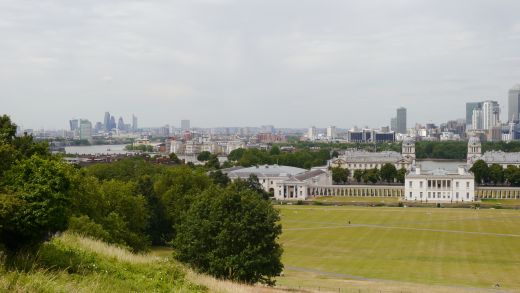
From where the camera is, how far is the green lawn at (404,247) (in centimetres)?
3319

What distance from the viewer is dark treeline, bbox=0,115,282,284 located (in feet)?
51.1

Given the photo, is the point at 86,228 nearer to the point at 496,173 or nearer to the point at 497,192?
the point at 497,192

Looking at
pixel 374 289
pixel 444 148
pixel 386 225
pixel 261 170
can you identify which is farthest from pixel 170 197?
pixel 444 148

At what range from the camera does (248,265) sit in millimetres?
24828

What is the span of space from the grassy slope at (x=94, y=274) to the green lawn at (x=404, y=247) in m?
10.1

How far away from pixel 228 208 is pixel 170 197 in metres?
21.3

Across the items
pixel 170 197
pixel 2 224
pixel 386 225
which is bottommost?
pixel 386 225

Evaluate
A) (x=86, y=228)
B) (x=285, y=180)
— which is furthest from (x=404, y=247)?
(x=285, y=180)

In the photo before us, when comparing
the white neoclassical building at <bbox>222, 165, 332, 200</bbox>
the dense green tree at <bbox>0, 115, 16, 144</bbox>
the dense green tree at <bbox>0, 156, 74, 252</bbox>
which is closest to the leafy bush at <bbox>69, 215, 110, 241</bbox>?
the dense green tree at <bbox>0, 115, 16, 144</bbox>

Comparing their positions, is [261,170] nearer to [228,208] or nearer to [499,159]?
[499,159]

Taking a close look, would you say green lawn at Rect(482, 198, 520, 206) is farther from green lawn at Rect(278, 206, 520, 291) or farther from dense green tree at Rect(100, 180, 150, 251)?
dense green tree at Rect(100, 180, 150, 251)

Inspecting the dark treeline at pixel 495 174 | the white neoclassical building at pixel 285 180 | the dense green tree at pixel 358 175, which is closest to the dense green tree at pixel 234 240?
the white neoclassical building at pixel 285 180

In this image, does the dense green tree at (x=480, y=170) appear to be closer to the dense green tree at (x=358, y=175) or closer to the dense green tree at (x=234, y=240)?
the dense green tree at (x=358, y=175)

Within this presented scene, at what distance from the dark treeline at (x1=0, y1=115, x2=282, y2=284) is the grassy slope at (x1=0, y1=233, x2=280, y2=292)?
31.6 inches
